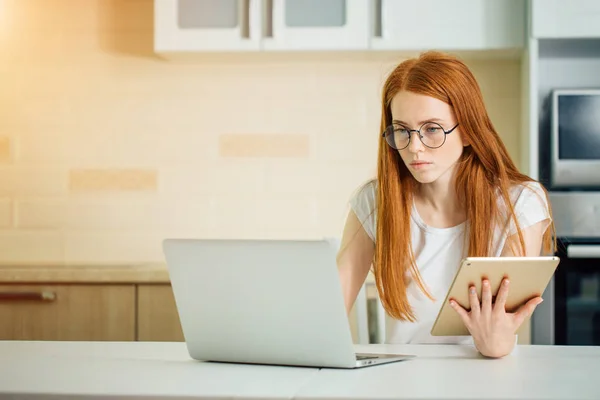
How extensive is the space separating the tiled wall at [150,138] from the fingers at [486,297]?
1.96 m

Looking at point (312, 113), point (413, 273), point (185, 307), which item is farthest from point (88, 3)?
point (185, 307)

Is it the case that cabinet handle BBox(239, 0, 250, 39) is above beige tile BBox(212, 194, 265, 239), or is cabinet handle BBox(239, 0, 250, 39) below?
above

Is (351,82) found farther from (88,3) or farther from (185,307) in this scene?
(185,307)

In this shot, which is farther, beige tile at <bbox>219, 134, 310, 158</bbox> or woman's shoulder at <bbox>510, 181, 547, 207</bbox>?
beige tile at <bbox>219, 134, 310, 158</bbox>

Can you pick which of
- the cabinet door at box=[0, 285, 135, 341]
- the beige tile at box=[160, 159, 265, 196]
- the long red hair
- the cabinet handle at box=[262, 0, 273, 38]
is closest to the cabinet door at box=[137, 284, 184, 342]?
the cabinet door at box=[0, 285, 135, 341]

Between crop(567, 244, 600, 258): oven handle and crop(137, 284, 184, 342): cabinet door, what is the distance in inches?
52.4

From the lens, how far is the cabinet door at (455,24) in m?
3.07

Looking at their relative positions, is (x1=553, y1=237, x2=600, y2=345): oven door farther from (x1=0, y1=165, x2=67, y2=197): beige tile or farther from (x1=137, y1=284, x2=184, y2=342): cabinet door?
(x1=0, y1=165, x2=67, y2=197): beige tile

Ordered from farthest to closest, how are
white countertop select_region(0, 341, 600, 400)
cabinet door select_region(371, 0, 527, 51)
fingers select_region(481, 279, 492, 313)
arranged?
cabinet door select_region(371, 0, 527, 51) → fingers select_region(481, 279, 492, 313) → white countertop select_region(0, 341, 600, 400)

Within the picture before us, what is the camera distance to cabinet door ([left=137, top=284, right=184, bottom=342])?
298 cm

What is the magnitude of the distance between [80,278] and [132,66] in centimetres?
100

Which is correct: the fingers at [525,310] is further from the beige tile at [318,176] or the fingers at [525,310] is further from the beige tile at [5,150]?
the beige tile at [5,150]

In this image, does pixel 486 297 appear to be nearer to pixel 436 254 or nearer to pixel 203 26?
pixel 436 254

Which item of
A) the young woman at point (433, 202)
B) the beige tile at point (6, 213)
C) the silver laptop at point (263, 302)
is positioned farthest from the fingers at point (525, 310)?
the beige tile at point (6, 213)
